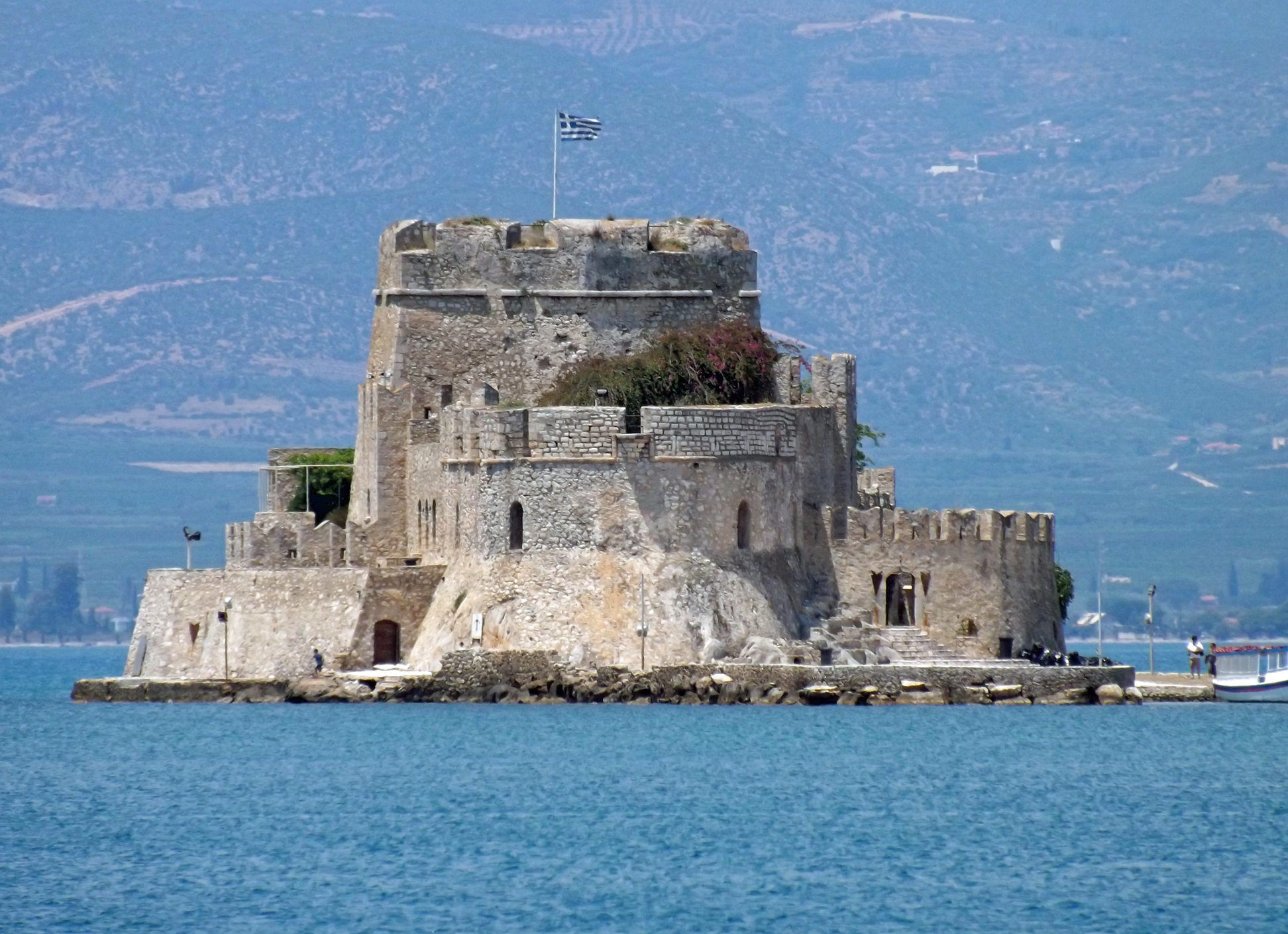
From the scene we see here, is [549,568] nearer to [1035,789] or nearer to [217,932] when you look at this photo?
[1035,789]

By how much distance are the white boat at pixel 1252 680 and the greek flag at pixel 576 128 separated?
15787mm

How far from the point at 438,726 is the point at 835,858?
15.5 meters

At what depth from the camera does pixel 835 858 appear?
38531 millimetres

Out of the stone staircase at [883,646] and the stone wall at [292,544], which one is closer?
the stone staircase at [883,646]

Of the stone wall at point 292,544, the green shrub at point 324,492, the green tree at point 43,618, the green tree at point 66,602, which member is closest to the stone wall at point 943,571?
the stone wall at point 292,544

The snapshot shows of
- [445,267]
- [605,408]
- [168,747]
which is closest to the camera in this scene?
[168,747]

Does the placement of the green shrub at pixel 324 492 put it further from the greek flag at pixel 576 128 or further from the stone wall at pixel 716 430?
the stone wall at pixel 716 430

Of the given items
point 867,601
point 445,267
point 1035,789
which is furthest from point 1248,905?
point 445,267

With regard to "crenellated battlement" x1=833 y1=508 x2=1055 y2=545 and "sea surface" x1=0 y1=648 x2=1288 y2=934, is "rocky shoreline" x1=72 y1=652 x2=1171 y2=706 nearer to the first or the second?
"sea surface" x1=0 y1=648 x2=1288 y2=934

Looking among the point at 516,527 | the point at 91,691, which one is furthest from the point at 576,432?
the point at 91,691

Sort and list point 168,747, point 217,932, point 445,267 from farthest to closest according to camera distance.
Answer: point 445,267 → point 168,747 → point 217,932

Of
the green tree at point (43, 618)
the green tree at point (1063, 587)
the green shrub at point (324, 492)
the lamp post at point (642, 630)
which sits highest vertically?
the green tree at point (43, 618)

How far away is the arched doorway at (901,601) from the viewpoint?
5906 cm

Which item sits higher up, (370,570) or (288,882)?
(370,570)
